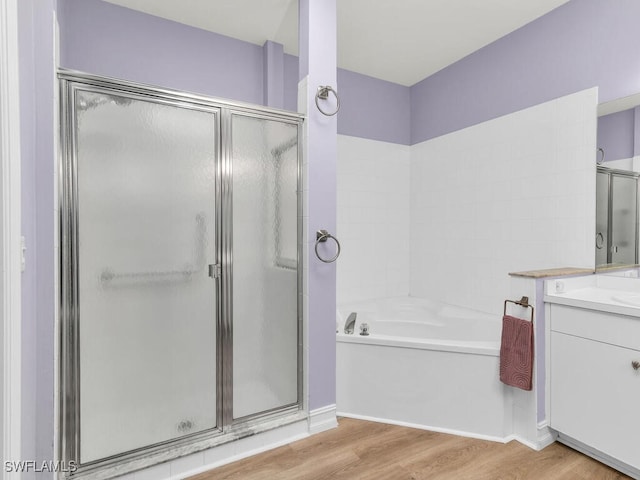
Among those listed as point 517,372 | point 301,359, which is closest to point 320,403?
point 301,359

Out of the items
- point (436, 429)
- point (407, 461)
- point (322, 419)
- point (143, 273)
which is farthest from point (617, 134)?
point (143, 273)

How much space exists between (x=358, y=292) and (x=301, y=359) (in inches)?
53.2

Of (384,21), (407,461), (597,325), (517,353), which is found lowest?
(407,461)

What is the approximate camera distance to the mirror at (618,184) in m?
2.09

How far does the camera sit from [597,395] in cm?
173

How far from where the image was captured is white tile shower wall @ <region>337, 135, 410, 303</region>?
3.23m

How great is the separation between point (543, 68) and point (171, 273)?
2.86m

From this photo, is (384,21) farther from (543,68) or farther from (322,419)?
(322,419)

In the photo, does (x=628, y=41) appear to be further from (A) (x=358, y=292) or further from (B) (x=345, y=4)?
(A) (x=358, y=292)

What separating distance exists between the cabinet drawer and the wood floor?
0.66 metres

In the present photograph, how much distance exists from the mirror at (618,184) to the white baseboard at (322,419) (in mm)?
1933

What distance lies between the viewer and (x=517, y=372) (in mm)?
1886

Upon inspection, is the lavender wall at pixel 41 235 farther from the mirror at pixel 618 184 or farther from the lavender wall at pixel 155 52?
the mirror at pixel 618 184

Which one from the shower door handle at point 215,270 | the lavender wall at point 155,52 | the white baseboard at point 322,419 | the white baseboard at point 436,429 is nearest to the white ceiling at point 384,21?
the lavender wall at point 155,52
